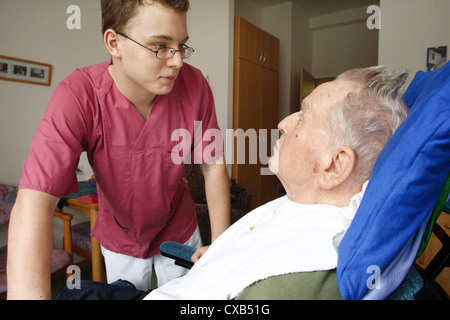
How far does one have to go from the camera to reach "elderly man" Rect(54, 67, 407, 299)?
0.67 metres

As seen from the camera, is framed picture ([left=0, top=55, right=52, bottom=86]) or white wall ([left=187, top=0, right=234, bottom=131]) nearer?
framed picture ([left=0, top=55, right=52, bottom=86])

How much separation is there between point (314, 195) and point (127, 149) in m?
0.65

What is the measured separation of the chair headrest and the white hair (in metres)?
0.12

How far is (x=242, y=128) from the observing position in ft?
13.1

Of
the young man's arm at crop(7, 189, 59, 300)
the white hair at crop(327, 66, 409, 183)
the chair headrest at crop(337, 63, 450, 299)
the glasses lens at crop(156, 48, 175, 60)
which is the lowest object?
the young man's arm at crop(7, 189, 59, 300)

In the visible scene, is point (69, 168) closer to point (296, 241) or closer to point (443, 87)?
point (296, 241)

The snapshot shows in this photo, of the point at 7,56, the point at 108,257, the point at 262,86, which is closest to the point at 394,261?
the point at 108,257

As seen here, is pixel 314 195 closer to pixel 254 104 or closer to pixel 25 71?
pixel 25 71

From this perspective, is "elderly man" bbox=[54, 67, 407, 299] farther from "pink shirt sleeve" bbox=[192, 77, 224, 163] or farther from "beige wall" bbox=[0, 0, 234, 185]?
"beige wall" bbox=[0, 0, 234, 185]

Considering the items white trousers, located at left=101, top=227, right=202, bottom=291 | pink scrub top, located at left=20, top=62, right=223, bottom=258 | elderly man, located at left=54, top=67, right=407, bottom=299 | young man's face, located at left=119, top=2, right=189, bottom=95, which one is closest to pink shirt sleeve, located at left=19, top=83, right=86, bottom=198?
pink scrub top, located at left=20, top=62, right=223, bottom=258

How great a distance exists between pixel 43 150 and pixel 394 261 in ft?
2.87

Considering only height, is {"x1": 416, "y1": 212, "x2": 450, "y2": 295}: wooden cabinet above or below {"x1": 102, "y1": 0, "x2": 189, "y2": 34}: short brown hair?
below

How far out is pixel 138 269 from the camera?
4.33ft

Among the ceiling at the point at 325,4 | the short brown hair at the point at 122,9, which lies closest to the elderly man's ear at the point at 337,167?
the short brown hair at the point at 122,9
